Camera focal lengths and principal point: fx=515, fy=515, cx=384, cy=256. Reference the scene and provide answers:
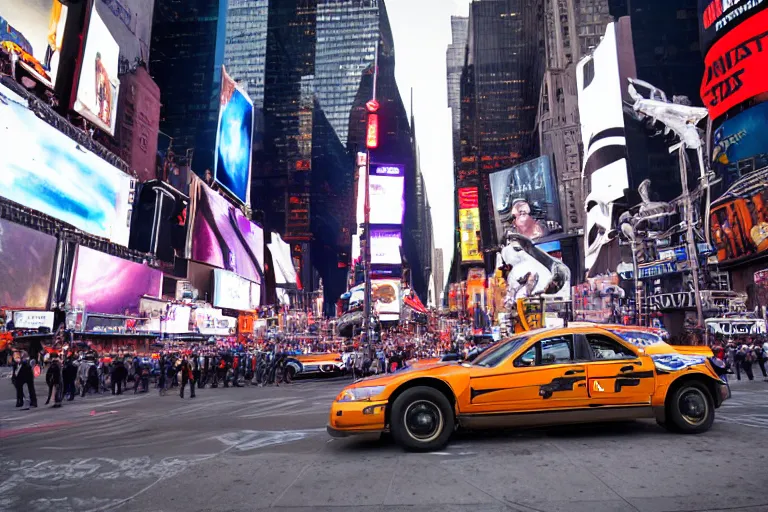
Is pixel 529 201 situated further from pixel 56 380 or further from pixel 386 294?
pixel 56 380

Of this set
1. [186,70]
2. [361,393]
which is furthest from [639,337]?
[186,70]

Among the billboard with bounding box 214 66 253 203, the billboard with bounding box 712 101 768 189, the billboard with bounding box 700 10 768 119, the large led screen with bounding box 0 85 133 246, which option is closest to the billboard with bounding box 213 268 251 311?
the billboard with bounding box 214 66 253 203

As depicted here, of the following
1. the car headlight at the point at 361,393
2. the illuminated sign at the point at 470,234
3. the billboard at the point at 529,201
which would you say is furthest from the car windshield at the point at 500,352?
the illuminated sign at the point at 470,234

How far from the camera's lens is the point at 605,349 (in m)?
6.37

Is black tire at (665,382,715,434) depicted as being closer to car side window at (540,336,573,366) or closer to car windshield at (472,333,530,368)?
car side window at (540,336,573,366)

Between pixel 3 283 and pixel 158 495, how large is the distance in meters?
30.7

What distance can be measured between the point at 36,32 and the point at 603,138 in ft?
158

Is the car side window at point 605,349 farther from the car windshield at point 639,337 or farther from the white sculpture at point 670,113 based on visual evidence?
the white sculpture at point 670,113

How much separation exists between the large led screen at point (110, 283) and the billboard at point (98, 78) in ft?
35.2

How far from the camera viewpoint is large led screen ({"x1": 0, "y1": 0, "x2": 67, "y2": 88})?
3017cm

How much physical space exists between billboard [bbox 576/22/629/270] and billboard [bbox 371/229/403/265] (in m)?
48.5

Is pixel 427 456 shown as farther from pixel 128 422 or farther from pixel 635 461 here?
pixel 128 422

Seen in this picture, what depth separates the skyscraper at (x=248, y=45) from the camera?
14138cm

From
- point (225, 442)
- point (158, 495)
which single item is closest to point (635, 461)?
point (158, 495)
